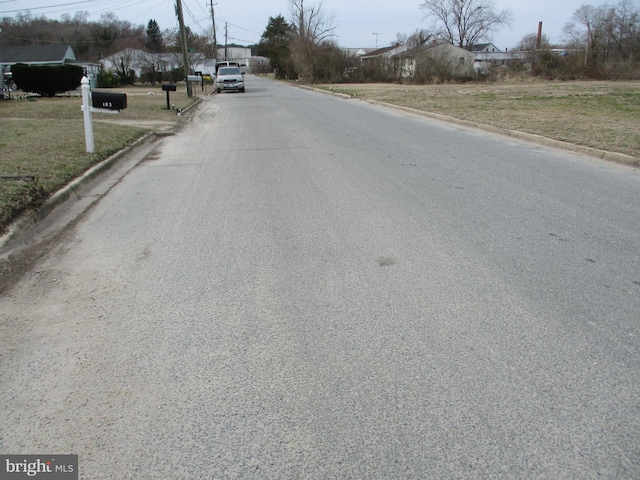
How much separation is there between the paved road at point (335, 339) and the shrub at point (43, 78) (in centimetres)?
2559

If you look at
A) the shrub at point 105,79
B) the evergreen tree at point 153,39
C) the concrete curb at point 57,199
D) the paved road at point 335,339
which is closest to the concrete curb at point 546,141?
the paved road at point 335,339

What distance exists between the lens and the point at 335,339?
343 cm

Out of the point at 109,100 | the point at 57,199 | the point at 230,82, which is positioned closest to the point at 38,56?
the point at 230,82

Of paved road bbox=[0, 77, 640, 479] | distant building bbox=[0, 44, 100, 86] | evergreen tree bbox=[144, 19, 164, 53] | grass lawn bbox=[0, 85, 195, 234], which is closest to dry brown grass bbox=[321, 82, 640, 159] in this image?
paved road bbox=[0, 77, 640, 479]

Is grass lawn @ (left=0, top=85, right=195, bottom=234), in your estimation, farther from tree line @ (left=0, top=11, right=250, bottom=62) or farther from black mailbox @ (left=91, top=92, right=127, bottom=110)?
tree line @ (left=0, top=11, right=250, bottom=62)

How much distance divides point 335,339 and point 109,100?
8.76 m

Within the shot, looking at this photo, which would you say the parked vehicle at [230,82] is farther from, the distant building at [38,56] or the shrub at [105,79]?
the distant building at [38,56]

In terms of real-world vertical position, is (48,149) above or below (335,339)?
above

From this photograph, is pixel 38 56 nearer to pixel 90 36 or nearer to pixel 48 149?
pixel 90 36

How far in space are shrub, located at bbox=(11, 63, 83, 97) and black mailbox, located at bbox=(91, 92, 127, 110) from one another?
20.9 metres

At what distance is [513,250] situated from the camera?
495 centimetres

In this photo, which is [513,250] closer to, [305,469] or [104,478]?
[305,469]

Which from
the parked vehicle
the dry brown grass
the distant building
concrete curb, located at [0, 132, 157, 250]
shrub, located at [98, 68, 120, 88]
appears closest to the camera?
concrete curb, located at [0, 132, 157, 250]

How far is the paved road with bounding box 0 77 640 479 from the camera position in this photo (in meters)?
2.50
